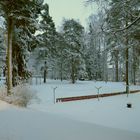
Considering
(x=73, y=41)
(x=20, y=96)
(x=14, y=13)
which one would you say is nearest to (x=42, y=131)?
(x=20, y=96)

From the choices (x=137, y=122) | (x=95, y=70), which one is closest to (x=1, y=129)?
(x=137, y=122)

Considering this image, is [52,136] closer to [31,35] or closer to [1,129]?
[1,129]

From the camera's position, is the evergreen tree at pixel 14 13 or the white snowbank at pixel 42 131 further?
the evergreen tree at pixel 14 13

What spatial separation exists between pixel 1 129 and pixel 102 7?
609 centimetres

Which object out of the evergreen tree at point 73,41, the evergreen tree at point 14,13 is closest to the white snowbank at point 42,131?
the evergreen tree at point 14,13

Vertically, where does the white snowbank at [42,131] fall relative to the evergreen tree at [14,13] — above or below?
below

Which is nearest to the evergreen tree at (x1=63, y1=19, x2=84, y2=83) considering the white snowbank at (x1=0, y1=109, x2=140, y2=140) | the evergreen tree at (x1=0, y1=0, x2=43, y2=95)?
the evergreen tree at (x1=0, y1=0, x2=43, y2=95)

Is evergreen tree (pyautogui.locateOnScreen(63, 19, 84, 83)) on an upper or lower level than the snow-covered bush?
upper

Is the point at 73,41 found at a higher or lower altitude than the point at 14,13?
higher

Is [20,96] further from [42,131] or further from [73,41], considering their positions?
[73,41]

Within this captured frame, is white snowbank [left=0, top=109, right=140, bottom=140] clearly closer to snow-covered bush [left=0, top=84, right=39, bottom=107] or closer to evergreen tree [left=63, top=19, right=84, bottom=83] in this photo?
snow-covered bush [left=0, top=84, right=39, bottom=107]

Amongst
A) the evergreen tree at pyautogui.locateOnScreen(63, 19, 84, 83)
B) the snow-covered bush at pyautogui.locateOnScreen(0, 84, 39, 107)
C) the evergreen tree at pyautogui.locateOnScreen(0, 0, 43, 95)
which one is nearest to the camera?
the snow-covered bush at pyautogui.locateOnScreen(0, 84, 39, 107)

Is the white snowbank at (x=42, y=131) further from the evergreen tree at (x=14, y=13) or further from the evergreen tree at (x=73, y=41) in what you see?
the evergreen tree at (x=73, y=41)

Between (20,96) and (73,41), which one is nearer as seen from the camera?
(20,96)
